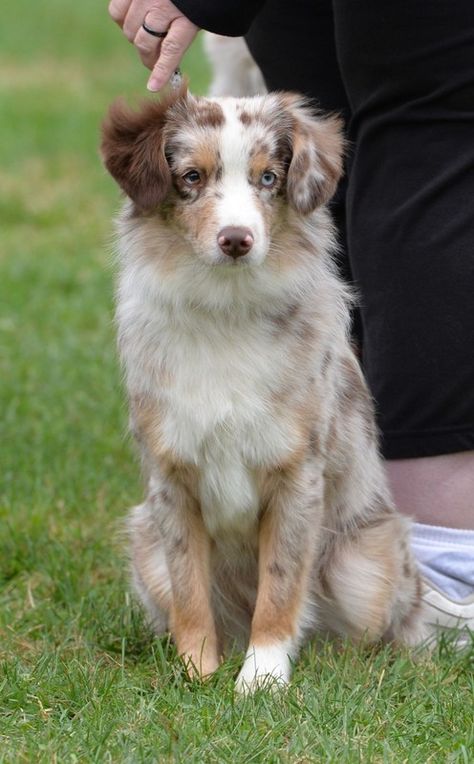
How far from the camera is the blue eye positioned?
10.7 feet

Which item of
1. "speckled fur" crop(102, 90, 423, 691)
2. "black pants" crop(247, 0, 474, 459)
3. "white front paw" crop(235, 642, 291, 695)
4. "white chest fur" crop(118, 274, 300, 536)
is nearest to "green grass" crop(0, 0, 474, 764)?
"white front paw" crop(235, 642, 291, 695)

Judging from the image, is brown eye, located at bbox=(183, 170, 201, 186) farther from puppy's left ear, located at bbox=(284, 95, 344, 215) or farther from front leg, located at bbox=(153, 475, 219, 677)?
front leg, located at bbox=(153, 475, 219, 677)

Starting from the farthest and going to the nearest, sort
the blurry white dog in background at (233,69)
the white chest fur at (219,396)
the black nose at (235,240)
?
the blurry white dog in background at (233,69)
the white chest fur at (219,396)
the black nose at (235,240)

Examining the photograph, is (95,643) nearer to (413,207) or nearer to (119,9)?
(413,207)

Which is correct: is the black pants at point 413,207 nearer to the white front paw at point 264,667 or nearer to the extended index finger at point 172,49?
the extended index finger at point 172,49

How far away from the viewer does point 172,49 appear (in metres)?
3.46

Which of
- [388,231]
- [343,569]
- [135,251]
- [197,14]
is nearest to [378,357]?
[388,231]

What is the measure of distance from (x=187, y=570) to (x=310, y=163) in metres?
1.07

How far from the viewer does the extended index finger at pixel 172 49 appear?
3.44 metres

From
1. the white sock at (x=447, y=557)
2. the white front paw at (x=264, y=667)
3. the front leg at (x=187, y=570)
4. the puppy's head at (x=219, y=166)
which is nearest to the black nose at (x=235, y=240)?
the puppy's head at (x=219, y=166)

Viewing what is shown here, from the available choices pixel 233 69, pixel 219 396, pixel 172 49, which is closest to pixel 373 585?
pixel 219 396

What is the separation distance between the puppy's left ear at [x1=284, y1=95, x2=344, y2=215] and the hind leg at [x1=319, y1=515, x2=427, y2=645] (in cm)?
100

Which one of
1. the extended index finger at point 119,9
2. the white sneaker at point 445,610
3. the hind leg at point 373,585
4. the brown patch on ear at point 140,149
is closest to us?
the brown patch on ear at point 140,149

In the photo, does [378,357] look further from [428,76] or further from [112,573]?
[112,573]
